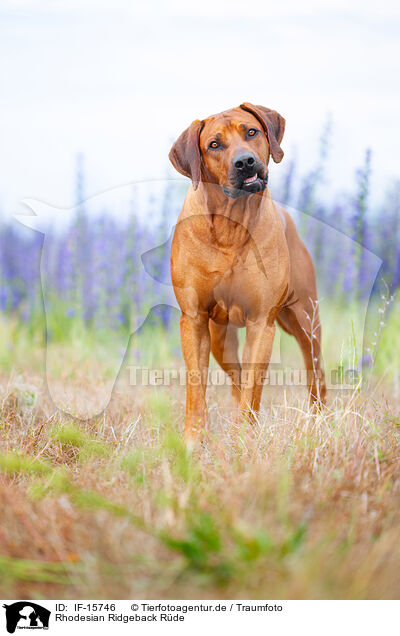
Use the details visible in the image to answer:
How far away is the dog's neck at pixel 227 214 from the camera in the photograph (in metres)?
3.33

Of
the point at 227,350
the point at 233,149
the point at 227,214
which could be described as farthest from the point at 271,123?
the point at 227,350

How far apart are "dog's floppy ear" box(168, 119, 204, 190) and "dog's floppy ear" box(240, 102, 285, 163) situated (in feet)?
0.91

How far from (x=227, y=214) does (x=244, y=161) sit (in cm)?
33

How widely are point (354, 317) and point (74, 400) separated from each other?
1.83 metres

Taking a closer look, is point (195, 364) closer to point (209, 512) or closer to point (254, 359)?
point (254, 359)

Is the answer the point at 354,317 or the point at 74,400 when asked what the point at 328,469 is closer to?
the point at 354,317

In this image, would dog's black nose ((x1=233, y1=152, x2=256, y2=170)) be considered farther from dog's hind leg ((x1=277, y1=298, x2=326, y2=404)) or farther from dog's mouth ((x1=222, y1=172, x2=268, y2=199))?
dog's hind leg ((x1=277, y1=298, x2=326, y2=404))

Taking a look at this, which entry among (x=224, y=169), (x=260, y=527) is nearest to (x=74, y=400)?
(x=224, y=169)

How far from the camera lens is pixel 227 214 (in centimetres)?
333
